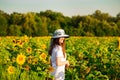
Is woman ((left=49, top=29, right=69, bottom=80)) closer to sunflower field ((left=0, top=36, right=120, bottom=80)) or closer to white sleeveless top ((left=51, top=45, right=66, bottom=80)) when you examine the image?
white sleeveless top ((left=51, top=45, right=66, bottom=80))

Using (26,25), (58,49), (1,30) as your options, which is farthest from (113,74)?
(26,25)

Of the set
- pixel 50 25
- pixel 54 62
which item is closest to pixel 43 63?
pixel 54 62

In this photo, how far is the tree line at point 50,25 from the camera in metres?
40.9

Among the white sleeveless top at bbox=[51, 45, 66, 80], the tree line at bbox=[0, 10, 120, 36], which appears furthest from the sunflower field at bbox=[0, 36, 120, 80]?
the tree line at bbox=[0, 10, 120, 36]

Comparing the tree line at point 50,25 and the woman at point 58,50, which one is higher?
the woman at point 58,50

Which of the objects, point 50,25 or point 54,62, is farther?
point 50,25

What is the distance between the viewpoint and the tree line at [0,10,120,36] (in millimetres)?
40938

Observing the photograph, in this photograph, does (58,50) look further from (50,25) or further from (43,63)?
(50,25)

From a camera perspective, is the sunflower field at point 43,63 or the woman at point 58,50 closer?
the sunflower field at point 43,63

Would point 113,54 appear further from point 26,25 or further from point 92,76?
point 26,25

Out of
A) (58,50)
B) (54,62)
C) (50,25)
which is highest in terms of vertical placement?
(58,50)

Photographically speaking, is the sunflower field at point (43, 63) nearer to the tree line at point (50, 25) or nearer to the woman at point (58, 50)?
the woman at point (58, 50)

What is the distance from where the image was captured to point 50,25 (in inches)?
1713

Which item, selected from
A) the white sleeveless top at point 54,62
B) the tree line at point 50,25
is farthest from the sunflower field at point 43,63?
the tree line at point 50,25
